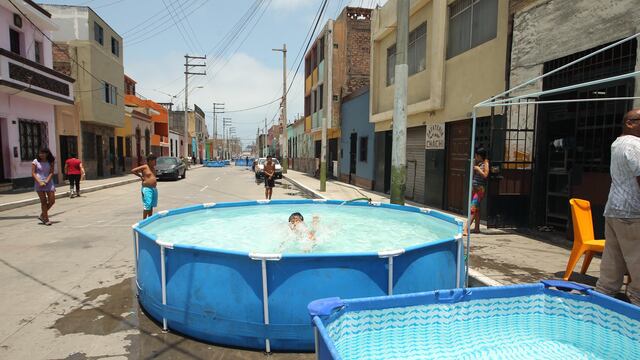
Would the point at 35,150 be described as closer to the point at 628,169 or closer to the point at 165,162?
the point at 165,162

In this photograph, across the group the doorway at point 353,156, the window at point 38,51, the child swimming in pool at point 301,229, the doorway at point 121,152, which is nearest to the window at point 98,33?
the window at point 38,51

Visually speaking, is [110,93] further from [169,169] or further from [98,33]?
[169,169]

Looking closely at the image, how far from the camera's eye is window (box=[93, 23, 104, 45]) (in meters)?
24.5

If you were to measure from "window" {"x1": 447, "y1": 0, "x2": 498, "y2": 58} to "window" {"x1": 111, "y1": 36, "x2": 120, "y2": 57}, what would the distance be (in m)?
25.2

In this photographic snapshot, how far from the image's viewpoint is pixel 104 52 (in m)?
25.9

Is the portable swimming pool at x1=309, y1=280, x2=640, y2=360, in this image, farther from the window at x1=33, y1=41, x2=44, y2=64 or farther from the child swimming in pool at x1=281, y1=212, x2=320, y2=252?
the window at x1=33, y1=41, x2=44, y2=64

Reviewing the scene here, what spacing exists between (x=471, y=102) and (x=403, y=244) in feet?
17.0

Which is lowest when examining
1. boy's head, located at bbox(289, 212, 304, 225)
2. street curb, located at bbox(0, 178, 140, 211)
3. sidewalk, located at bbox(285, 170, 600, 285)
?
street curb, located at bbox(0, 178, 140, 211)

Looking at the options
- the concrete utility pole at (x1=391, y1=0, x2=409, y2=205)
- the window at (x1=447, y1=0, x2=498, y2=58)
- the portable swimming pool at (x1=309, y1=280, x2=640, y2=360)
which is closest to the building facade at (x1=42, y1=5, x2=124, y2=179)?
the window at (x1=447, y1=0, x2=498, y2=58)

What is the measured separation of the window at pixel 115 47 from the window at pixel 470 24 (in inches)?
993

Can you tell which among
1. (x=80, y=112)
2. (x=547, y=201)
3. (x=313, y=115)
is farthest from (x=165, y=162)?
(x=547, y=201)

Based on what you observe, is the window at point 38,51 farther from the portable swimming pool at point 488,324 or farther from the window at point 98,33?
the portable swimming pool at point 488,324

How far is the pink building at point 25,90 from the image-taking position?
16.4m

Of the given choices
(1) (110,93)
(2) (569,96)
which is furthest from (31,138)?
(2) (569,96)
